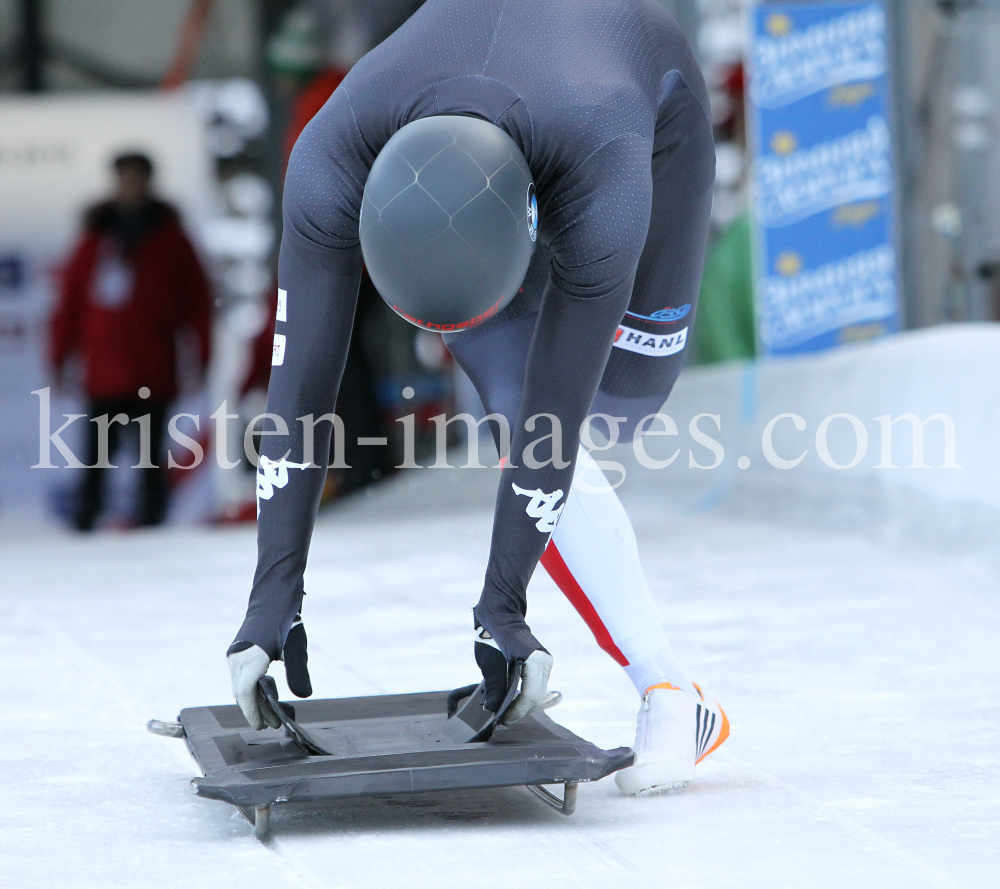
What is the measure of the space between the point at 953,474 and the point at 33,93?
23.1ft

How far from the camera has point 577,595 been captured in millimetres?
2084

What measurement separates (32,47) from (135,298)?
3324 millimetres

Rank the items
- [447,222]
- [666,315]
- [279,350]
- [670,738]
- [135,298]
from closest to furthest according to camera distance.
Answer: [447,222]
[279,350]
[670,738]
[666,315]
[135,298]

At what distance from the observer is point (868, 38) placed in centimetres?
628

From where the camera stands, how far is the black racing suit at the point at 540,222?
175 centimetres

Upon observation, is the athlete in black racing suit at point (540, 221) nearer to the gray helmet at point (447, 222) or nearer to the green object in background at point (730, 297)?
the gray helmet at point (447, 222)

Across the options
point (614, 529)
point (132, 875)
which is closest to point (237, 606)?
point (614, 529)

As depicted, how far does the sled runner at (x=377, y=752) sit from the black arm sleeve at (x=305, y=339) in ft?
0.47

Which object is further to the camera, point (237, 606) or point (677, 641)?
point (237, 606)

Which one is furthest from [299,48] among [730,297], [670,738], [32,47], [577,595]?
[670,738]

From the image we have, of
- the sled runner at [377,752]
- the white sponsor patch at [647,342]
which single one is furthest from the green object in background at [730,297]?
the sled runner at [377,752]

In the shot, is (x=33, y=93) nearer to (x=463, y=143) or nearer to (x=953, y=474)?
(x=953, y=474)

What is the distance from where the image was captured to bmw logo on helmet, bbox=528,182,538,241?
1.69 metres

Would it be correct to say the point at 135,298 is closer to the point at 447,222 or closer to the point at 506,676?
the point at 506,676
